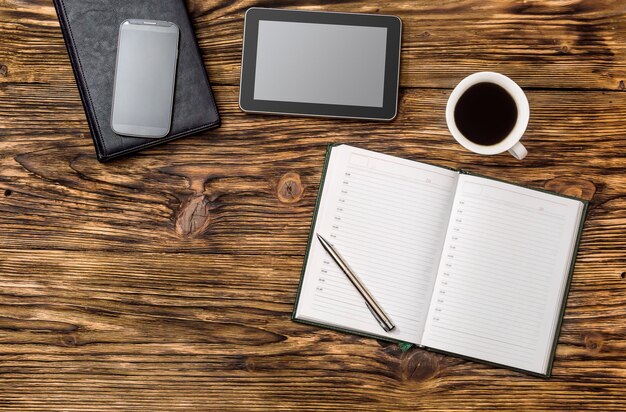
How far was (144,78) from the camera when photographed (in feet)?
2.88

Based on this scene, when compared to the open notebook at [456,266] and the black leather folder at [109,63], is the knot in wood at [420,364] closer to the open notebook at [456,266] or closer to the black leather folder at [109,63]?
the open notebook at [456,266]

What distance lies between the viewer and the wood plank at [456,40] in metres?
0.90

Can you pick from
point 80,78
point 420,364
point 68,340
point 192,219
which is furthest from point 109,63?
point 420,364

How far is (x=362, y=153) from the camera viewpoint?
0.89m

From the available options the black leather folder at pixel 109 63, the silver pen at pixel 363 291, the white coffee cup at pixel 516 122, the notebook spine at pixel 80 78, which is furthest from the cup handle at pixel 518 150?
the notebook spine at pixel 80 78

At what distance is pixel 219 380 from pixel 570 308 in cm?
57

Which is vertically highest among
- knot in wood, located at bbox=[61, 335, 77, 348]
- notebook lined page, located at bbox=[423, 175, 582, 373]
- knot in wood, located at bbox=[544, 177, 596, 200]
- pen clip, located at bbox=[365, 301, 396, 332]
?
→ knot in wood, located at bbox=[544, 177, 596, 200]

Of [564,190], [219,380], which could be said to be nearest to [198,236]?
[219,380]

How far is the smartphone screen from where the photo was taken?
873 millimetres

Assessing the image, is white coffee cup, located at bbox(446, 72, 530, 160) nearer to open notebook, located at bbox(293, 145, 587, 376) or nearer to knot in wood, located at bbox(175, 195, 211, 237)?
open notebook, located at bbox(293, 145, 587, 376)

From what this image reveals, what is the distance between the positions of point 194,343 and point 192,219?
0.20 meters

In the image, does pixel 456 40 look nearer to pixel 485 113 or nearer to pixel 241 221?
pixel 485 113

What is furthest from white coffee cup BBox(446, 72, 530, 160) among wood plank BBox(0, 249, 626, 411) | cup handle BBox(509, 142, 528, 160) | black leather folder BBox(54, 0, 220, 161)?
black leather folder BBox(54, 0, 220, 161)

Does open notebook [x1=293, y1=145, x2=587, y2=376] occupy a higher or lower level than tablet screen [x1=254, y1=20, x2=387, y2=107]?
lower
